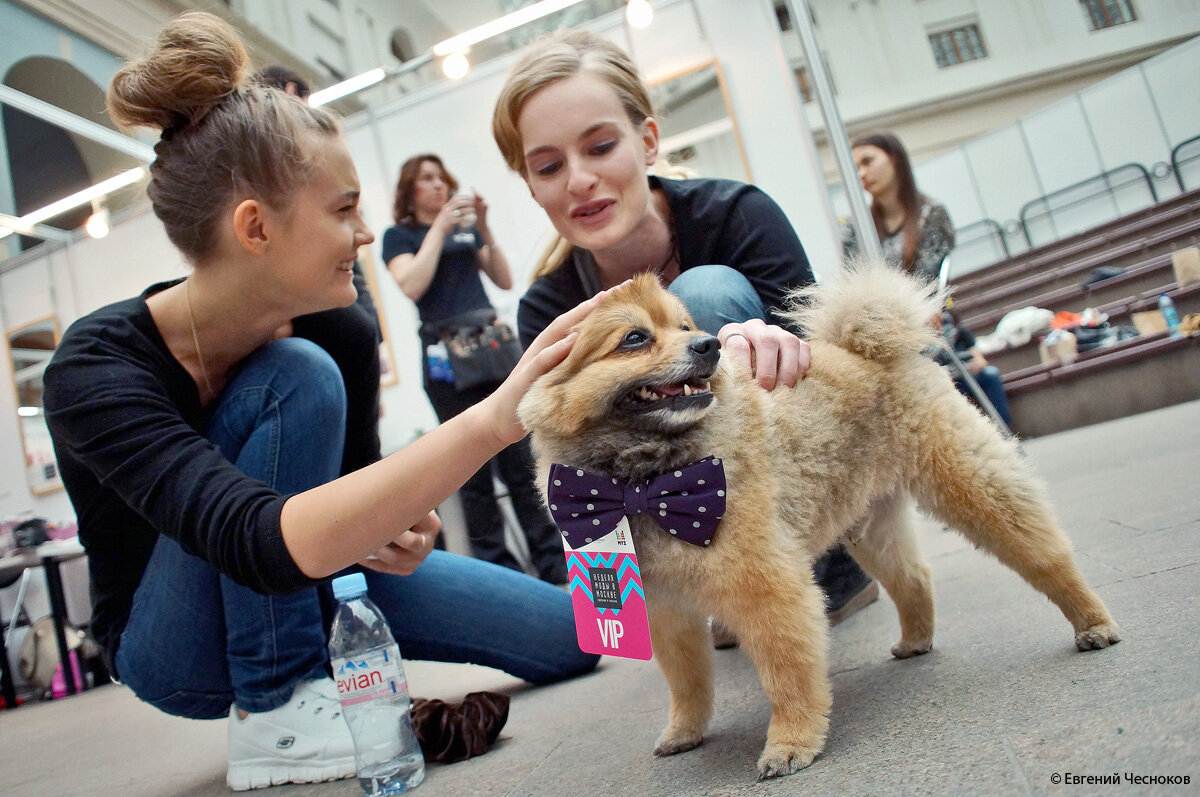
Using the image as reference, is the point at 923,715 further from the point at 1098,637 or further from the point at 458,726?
the point at 458,726

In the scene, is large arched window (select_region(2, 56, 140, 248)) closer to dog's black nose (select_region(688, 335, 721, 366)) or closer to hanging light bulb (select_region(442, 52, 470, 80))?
dog's black nose (select_region(688, 335, 721, 366))

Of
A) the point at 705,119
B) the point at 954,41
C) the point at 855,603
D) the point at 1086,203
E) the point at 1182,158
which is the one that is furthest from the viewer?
the point at 954,41

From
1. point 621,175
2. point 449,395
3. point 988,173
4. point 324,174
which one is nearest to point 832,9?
point 988,173

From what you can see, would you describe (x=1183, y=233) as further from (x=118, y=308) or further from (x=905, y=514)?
(x=118, y=308)

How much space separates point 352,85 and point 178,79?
3368 millimetres

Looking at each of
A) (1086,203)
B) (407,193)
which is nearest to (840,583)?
(407,193)

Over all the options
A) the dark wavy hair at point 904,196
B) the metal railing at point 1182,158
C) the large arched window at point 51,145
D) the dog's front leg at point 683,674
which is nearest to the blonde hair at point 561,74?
the large arched window at point 51,145

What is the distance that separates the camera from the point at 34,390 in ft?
5.55

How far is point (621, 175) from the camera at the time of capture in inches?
65.8

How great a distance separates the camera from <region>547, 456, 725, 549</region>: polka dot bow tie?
112 cm

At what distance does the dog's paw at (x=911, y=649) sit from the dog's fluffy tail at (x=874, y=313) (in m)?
0.67

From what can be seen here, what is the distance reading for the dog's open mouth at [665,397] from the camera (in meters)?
1.16

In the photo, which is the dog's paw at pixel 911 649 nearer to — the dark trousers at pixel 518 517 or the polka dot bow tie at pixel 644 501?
the polka dot bow tie at pixel 644 501

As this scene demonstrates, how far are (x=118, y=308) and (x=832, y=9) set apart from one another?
5115 mm
